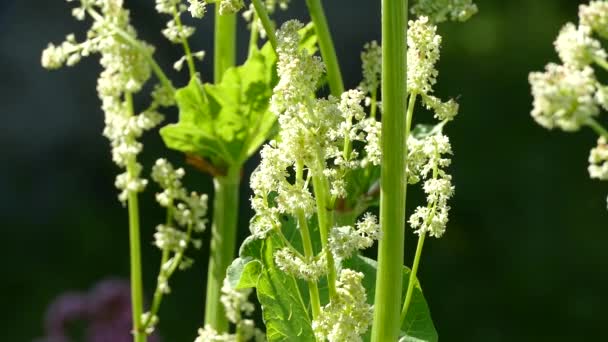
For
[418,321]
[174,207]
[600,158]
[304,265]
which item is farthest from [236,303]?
[600,158]

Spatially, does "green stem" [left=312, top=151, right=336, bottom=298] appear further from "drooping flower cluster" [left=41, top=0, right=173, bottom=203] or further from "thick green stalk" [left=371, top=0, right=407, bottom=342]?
"drooping flower cluster" [left=41, top=0, right=173, bottom=203]

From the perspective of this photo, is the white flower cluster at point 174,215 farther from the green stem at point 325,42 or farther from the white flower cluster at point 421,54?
the white flower cluster at point 421,54

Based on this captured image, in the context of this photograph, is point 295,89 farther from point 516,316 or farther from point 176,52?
point 176,52

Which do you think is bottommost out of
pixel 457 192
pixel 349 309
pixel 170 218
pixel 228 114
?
pixel 349 309

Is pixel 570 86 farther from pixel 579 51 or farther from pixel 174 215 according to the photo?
pixel 174 215

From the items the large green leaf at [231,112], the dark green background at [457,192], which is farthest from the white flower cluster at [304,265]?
the dark green background at [457,192]

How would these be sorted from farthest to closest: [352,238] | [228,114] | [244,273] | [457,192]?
[457,192] < [228,114] < [244,273] < [352,238]

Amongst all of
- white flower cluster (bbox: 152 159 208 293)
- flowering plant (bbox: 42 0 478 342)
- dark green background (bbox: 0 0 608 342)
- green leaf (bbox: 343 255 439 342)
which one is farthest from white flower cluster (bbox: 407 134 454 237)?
dark green background (bbox: 0 0 608 342)

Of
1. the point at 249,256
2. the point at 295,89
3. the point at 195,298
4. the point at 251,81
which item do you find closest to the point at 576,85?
the point at 295,89
